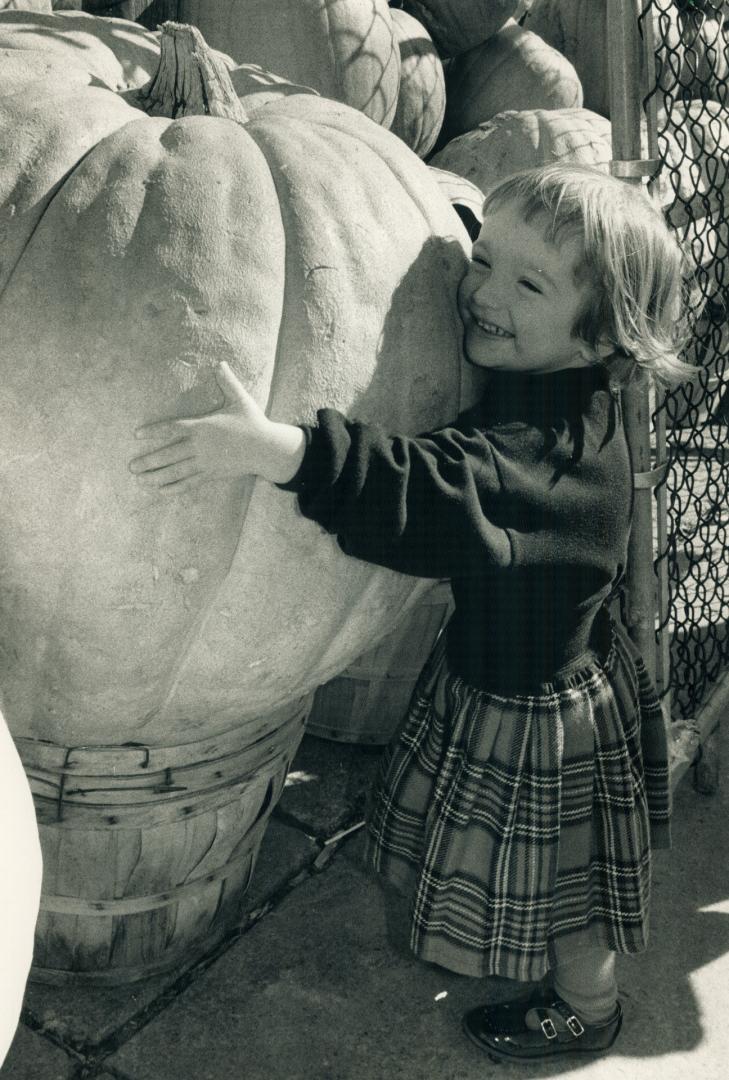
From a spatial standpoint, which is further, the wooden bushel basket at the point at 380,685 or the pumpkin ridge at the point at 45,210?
the wooden bushel basket at the point at 380,685

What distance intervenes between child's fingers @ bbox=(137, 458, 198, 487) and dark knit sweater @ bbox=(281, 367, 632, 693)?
0.46 ft

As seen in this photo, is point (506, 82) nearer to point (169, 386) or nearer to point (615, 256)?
point (615, 256)

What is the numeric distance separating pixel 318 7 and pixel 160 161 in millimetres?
2408

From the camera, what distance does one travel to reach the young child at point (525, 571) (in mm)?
1803

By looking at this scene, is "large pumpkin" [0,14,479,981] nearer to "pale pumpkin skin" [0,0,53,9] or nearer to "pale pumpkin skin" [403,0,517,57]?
"pale pumpkin skin" [0,0,53,9]

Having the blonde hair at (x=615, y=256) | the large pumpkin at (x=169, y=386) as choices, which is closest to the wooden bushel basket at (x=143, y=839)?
the large pumpkin at (x=169, y=386)

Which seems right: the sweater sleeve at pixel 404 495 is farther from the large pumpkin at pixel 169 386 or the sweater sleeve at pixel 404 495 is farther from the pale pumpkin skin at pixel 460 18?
the pale pumpkin skin at pixel 460 18

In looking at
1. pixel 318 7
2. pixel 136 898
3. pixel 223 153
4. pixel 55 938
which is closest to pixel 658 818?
pixel 136 898

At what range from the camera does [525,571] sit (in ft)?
6.63

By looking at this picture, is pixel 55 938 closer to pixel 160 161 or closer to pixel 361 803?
pixel 361 803

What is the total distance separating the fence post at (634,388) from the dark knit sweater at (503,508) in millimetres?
268

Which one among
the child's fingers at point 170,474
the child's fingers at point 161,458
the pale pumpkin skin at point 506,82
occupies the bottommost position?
the pale pumpkin skin at point 506,82

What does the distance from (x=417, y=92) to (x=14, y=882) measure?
3.74m

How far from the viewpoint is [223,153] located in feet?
6.23
